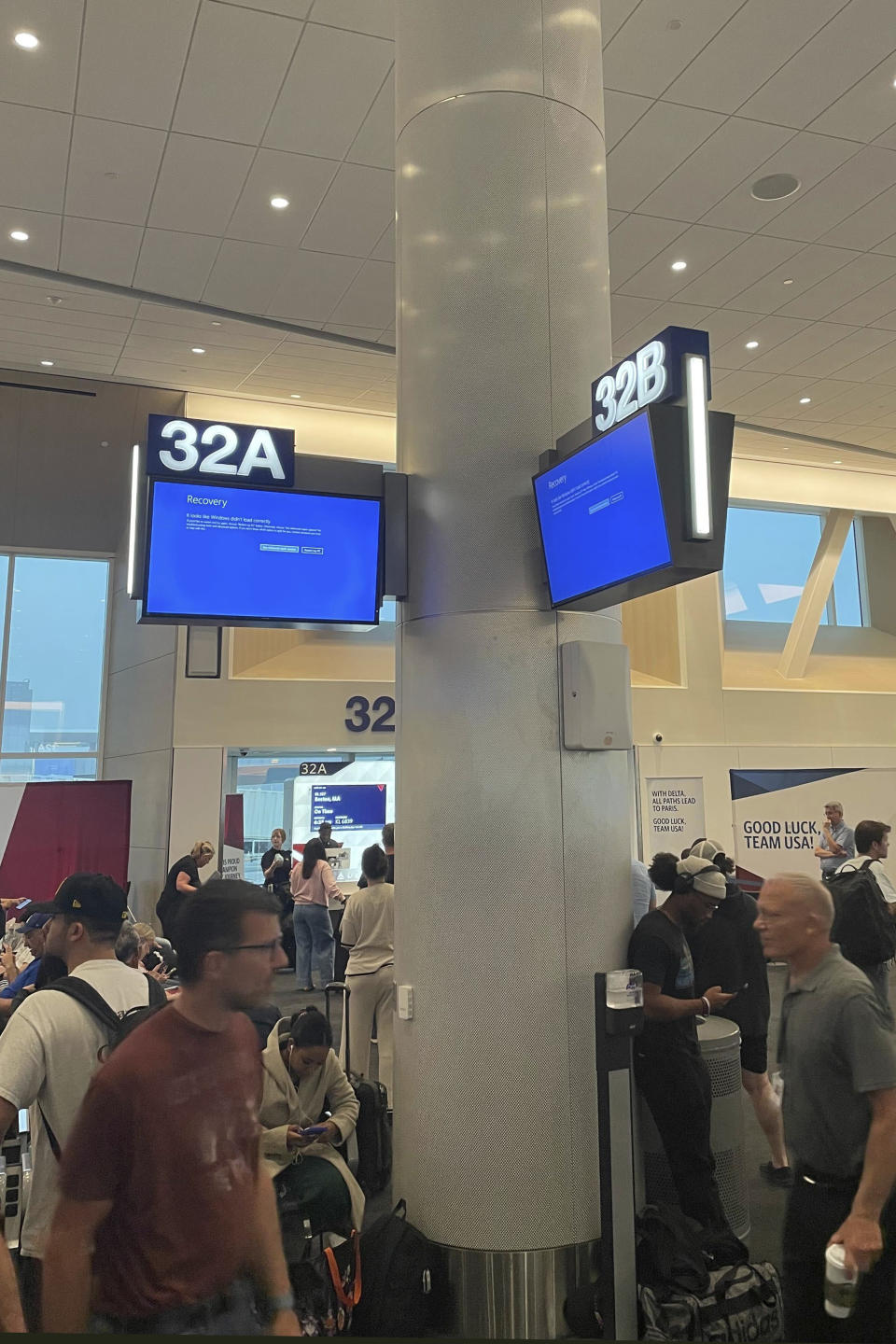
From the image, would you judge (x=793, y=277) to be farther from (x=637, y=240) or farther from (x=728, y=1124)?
(x=728, y=1124)

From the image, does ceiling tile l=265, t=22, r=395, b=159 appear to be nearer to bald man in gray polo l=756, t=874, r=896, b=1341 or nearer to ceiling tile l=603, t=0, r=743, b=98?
ceiling tile l=603, t=0, r=743, b=98

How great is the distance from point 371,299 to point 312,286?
1.78 feet

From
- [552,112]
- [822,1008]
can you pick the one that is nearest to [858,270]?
[552,112]

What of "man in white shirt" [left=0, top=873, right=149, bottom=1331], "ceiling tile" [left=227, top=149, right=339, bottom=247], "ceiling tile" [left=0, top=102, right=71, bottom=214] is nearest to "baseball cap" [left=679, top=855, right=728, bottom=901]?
"man in white shirt" [left=0, top=873, right=149, bottom=1331]

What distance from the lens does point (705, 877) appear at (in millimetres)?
3545

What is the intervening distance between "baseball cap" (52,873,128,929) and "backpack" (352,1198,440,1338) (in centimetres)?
143

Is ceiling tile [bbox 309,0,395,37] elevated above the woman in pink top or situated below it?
above

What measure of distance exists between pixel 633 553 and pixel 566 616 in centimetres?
68

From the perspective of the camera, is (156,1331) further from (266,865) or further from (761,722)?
(761,722)

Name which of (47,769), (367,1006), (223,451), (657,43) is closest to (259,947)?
(223,451)

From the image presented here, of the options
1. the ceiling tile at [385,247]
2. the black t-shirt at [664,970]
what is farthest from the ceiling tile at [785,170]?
the black t-shirt at [664,970]

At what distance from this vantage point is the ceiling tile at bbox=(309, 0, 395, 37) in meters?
5.40

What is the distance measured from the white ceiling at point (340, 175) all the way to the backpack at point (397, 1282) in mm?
5938

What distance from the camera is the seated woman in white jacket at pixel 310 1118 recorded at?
3.12 m
